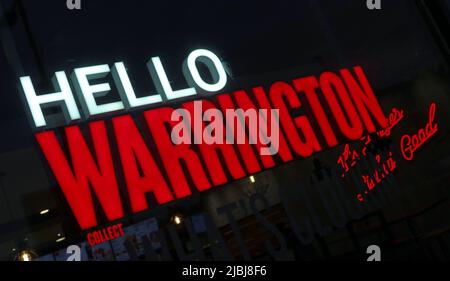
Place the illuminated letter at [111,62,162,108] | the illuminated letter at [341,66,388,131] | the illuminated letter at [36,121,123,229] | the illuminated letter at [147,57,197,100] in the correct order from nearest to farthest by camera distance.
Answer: the illuminated letter at [36,121,123,229]
the illuminated letter at [111,62,162,108]
the illuminated letter at [147,57,197,100]
the illuminated letter at [341,66,388,131]

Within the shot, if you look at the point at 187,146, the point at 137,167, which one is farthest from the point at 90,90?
the point at 187,146

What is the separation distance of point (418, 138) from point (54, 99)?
3984 mm

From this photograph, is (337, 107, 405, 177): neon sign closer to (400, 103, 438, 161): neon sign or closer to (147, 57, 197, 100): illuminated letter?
(400, 103, 438, 161): neon sign

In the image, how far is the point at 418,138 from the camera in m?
5.66

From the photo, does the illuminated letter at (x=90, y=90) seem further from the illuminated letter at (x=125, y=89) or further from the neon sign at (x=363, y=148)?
the neon sign at (x=363, y=148)

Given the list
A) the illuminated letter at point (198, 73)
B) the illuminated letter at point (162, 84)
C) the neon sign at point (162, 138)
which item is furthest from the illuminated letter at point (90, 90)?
the illuminated letter at point (198, 73)

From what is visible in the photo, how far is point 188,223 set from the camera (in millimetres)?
3529

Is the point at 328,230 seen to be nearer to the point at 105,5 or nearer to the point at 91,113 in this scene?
the point at 91,113

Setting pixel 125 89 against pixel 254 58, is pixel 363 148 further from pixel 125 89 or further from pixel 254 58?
pixel 125 89

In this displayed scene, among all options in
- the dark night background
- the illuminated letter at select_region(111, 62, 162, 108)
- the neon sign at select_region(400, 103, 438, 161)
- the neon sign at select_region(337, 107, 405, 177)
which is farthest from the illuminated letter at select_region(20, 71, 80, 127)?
the neon sign at select_region(400, 103, 438, 161)

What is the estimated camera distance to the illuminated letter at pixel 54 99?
3865 mm

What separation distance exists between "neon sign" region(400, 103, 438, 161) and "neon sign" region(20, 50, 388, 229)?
16.3 inches

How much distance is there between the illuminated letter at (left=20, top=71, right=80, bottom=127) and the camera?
12.7 ft

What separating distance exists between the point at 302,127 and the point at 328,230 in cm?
124
